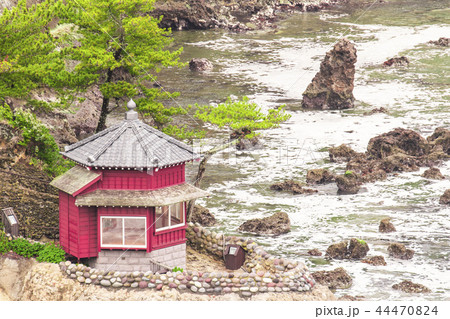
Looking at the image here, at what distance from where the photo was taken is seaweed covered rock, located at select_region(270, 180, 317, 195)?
5719 centimetres

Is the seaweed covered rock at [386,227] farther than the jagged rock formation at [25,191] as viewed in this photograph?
Yes

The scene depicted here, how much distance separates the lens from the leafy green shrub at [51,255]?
34.6m

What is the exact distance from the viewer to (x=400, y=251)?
46.4m

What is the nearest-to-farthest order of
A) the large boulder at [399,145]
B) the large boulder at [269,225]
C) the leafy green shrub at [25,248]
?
the leafy green shrub at [25,248] < the large boulder at [269,225] < the large boulder at [399,145]

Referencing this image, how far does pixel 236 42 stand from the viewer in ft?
352

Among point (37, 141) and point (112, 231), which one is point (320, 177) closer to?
point (37, 141)

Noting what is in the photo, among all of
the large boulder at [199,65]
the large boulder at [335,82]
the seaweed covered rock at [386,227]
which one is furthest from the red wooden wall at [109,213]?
the large boulder at [199,65]

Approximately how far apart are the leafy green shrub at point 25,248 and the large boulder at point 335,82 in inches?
1822

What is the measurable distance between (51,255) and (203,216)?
17245 millimetres

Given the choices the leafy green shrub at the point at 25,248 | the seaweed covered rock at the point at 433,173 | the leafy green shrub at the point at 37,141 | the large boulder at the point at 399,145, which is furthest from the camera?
the large boulder at the point at 399,145

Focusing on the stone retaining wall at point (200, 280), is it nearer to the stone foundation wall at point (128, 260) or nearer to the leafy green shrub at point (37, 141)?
the stone foundation wall at point (128, 260)

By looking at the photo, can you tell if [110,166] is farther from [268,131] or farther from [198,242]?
[268,131]

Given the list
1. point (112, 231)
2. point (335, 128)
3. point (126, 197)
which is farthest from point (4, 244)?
point (335, 128)

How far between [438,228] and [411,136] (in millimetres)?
13939
